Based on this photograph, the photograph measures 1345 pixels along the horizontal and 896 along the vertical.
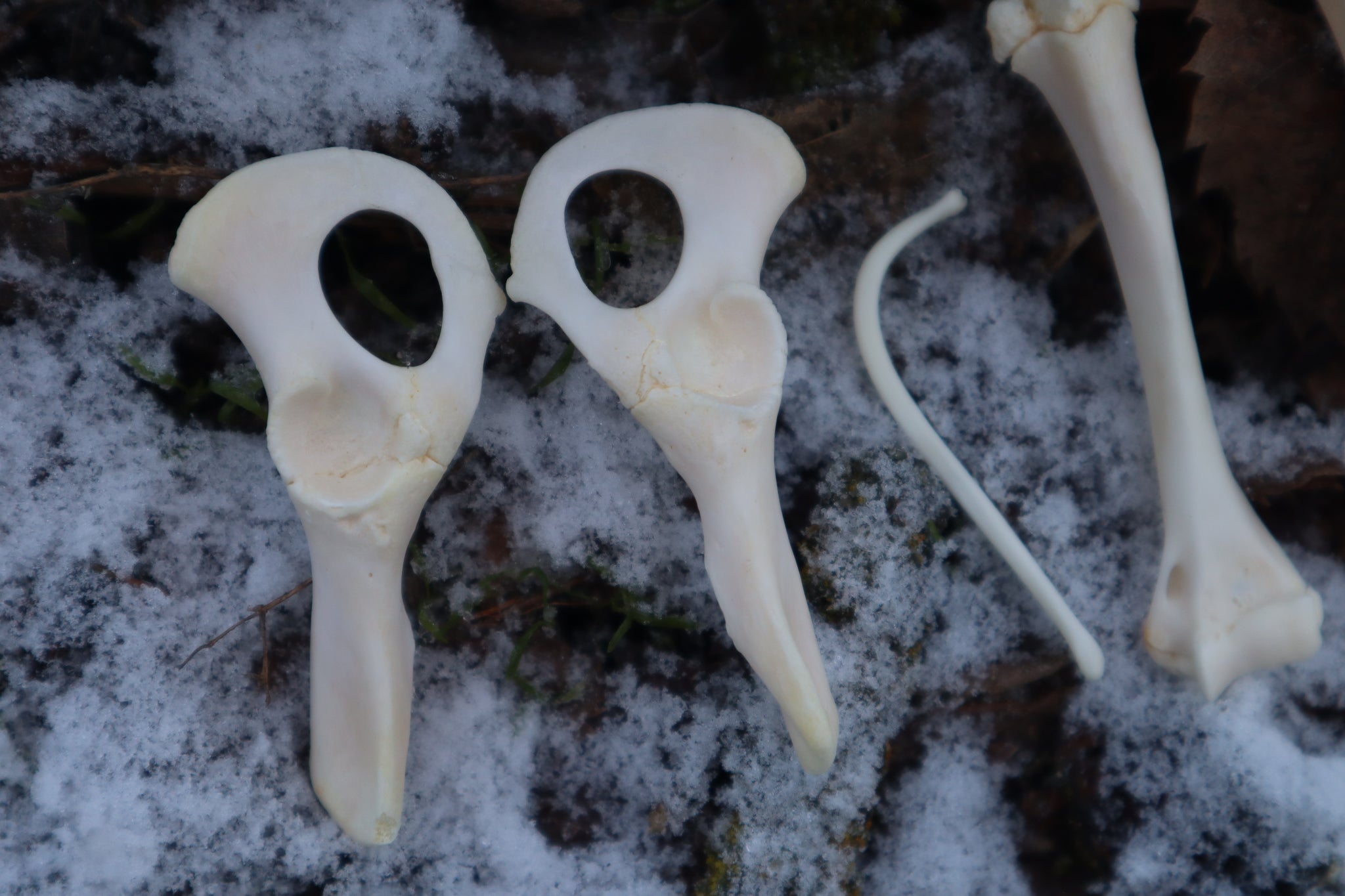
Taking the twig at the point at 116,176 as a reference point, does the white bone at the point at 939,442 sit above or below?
below

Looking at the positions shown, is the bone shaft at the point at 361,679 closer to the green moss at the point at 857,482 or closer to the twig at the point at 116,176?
the twig at the point at 116,176

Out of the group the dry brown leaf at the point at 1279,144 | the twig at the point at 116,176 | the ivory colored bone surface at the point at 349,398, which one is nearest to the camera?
the ivory colored bone surface at the point at 349,398

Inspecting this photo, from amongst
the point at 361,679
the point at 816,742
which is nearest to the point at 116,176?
the point at 361,679

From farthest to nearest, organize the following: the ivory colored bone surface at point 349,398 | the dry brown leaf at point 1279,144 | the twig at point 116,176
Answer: the dry brown leaf at point 1279,144
the twig at point 116,176
the ivory colored bone surface at point 349,398

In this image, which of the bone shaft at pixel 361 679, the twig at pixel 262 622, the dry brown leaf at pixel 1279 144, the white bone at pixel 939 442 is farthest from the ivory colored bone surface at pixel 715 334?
the dry brown leaf at pixel 1279 144

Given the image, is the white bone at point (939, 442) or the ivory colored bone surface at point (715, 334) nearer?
the ivory colored bone surface at point (715, 334)

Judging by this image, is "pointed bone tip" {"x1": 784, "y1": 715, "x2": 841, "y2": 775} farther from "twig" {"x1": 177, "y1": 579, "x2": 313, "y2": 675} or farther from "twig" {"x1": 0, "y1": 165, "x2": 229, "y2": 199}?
"twig" {"x1": 0, "y1": 165, "x2": 229, "y2": 199}

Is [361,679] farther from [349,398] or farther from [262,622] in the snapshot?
[349,398]
